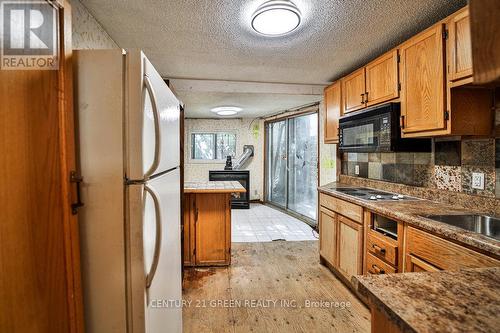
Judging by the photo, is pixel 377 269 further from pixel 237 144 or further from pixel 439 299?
pixel 237 144

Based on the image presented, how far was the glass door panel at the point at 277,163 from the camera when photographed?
5842 millimetres

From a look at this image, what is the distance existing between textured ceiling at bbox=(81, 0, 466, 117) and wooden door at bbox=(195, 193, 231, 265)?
1.52 metres

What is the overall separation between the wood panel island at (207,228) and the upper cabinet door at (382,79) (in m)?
1.65

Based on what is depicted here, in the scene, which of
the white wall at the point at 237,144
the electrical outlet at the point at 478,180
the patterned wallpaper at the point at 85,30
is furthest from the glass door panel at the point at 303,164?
the patterned wallpaper at the point at 85,30

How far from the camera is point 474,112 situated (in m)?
1.67

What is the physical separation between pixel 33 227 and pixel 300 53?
95.9 inches

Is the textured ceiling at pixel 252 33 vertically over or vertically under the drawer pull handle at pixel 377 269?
over

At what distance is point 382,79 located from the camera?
2.29 meters

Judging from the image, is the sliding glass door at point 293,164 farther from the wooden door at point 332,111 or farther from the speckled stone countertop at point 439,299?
the speckled stone countertop at point 439,299

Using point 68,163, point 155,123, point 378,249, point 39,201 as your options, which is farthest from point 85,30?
point 378,249

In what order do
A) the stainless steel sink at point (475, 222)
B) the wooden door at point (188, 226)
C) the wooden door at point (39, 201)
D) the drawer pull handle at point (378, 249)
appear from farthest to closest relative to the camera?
the wooden door at point (188, 226)
the drawer pull handle at point (378, 249)
the stainless steel sink at point (475, 222)
the wooden door at point (39, 201)

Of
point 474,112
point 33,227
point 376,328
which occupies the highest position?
point 474,112

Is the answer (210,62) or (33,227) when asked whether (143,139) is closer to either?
(33,227)

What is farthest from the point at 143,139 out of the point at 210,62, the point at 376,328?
the point at 210,62
